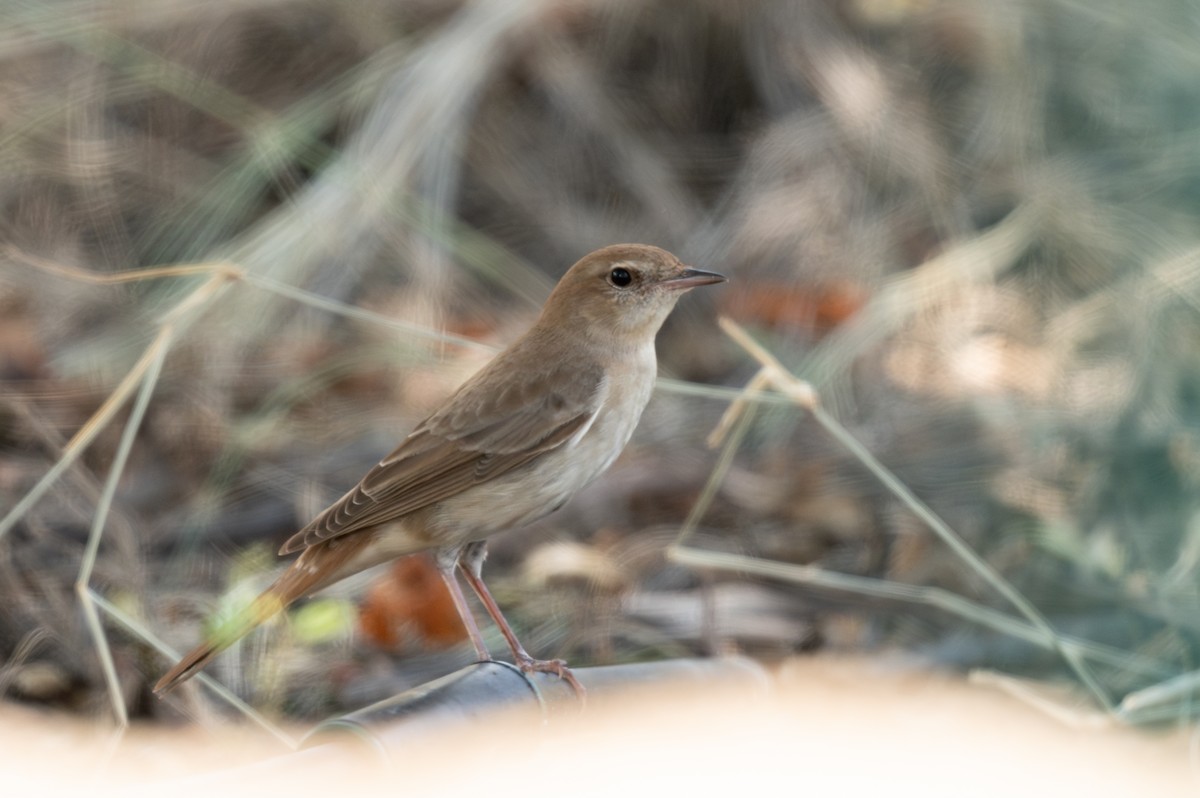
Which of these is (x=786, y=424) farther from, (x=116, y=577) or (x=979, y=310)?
(x=116, y=577)

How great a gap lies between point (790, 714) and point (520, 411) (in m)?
0.78

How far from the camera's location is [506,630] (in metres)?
2.29

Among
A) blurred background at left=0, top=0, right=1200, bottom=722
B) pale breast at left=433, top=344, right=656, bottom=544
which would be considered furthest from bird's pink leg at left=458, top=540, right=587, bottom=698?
blurred background at left=0, top=0, right=1200, bottom=722

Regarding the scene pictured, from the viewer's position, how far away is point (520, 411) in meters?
2.31

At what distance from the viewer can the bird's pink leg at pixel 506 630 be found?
2.13 meters

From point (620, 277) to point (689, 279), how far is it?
124 mm

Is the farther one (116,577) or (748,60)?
(748,60)

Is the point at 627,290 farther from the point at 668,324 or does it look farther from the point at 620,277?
the point at 668,324

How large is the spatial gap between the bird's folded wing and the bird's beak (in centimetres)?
19

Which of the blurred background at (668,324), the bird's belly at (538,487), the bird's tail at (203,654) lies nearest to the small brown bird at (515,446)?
the bird's belly at (538,487)

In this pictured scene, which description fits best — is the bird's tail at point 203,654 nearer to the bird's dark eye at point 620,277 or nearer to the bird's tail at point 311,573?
the bird's tail at point 311,573

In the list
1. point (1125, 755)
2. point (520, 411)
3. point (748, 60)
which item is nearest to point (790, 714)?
point (1125, 755)

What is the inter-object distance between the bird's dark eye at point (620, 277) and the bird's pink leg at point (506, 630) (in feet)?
1.62

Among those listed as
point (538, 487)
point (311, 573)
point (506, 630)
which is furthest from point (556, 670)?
point (311, 573)
